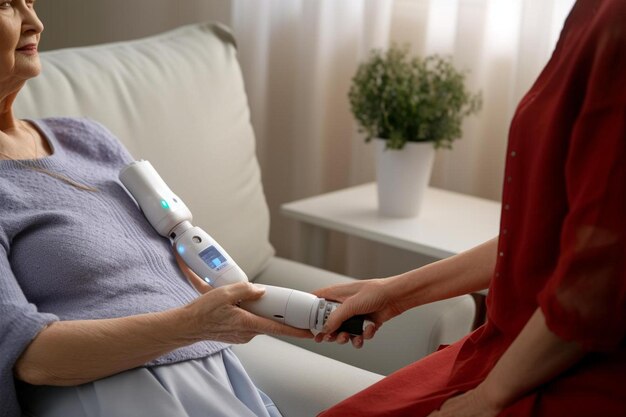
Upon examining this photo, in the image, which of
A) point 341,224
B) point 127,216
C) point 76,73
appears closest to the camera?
point 127,216

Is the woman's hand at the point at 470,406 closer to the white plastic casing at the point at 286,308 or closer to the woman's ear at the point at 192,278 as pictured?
the white plastic casing at the point at 286,308

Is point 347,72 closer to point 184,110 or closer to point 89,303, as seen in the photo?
point 184,110

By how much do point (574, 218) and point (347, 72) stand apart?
5.30 ft

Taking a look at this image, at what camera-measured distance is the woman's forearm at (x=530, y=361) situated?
85 centimetres

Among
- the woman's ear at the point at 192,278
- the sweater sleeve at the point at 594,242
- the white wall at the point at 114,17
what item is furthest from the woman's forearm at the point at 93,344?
the white wall at the point at 114,17

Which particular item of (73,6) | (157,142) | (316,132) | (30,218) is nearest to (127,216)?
(30,218)

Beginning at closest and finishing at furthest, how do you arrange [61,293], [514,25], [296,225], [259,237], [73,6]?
→ 1. [61,293]
2. [259,237]
3. [514,25]
4. [296,225]
5. [73,6]

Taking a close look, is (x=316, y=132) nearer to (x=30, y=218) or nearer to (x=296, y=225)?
(x=296, y=225)

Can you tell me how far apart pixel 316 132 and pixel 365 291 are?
1.18 meters

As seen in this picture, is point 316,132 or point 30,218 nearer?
point 30,218

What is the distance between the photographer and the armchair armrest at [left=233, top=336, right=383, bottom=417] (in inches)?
52.4

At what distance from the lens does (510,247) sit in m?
0.95

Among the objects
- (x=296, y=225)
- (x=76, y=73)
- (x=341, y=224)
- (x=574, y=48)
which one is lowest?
(x=296, y=225)

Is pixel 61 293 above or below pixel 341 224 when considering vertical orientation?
above
